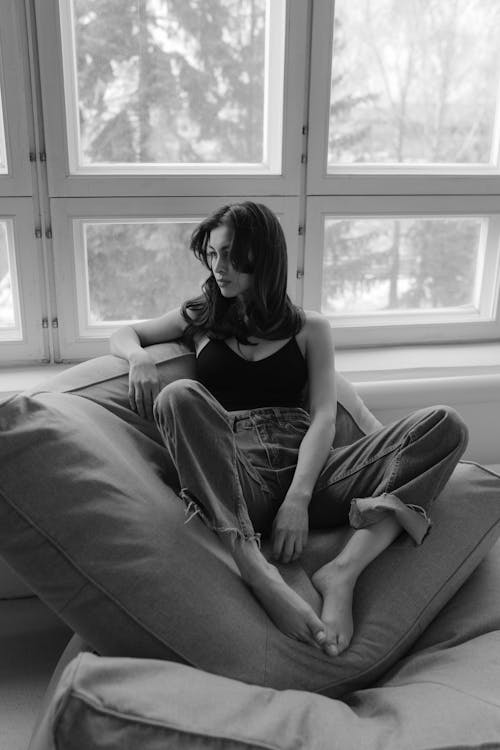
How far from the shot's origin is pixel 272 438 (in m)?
1.64

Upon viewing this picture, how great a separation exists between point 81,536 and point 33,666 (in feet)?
1.40

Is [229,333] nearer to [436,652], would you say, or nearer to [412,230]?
[436,652]

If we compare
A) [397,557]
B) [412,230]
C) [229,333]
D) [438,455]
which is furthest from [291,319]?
[412,230]

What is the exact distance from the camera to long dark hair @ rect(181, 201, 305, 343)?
1.66m

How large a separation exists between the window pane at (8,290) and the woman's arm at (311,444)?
2.94 feet

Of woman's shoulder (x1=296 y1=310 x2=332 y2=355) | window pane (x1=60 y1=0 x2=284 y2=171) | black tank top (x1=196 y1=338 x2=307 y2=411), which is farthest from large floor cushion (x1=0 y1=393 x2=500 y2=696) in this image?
window pane (x1=60 y1=0 x2=284 y2=171)

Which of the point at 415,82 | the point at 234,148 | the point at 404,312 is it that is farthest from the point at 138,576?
the point at 415,82

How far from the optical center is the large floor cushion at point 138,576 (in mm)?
1175

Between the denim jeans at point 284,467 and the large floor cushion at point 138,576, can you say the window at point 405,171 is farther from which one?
the large floor cushion at point 138,576

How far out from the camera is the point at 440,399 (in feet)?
6.78

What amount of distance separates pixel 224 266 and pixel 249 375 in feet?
0.83

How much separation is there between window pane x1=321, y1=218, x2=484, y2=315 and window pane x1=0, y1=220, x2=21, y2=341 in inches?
37.1

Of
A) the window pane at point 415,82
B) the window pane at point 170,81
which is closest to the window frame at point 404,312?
the window pane at point 415,82

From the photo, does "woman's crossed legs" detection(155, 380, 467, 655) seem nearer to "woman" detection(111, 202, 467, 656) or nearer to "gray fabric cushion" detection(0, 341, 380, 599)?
"woman" detection(111, 202, 467, 656)
